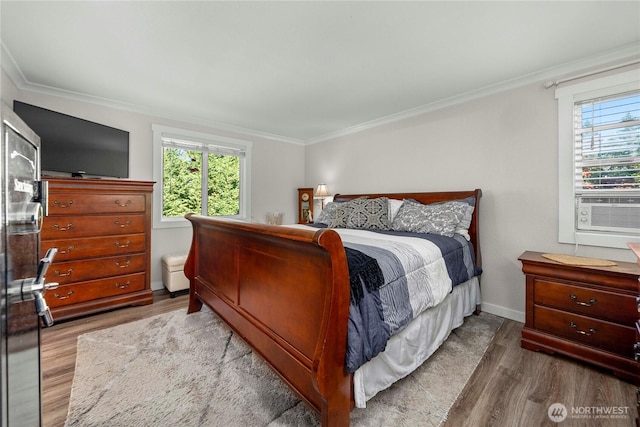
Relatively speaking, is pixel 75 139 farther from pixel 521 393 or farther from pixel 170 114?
pixel 521 393

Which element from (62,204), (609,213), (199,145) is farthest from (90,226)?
(609,213)

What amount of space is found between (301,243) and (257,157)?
11.2ft

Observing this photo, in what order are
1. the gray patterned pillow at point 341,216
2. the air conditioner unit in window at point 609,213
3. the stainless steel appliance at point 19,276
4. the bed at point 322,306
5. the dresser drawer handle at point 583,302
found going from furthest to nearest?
the gray patterned pillow at point 341,216 < the air conditioner unit in window at point 609,213 < the dresser drawer handle at point 583,302 < the bed at point 322,306 < the stainless steel appliance at point 19,276

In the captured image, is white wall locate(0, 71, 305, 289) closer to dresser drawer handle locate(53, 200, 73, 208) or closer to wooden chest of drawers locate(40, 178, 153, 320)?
wooden chest of drawers locate(40, 178, 153, 320)

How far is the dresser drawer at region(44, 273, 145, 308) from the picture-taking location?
243 centimetres

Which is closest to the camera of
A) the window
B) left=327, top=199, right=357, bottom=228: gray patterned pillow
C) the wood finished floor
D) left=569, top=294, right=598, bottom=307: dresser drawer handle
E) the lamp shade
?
the wood finished floor

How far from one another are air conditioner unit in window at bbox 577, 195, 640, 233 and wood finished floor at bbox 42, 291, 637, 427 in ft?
3.65

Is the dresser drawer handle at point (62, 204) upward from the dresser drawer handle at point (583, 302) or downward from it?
upward

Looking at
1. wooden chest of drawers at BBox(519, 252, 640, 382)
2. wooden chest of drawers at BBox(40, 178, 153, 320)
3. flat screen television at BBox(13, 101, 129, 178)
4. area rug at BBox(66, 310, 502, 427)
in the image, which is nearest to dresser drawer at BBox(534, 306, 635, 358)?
wooden chest of drawers at BBox(519, 252, 640, 382)

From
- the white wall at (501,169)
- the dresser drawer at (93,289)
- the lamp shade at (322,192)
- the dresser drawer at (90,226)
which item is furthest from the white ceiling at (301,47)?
the dresser drawer at (93,289)

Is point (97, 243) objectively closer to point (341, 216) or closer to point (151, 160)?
point (151, 160)

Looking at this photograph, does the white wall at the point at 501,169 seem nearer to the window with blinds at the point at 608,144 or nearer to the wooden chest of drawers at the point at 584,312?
the window with blinds at the point at 608,144

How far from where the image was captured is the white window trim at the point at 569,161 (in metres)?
2.17

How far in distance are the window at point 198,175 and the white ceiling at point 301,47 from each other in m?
0.67
